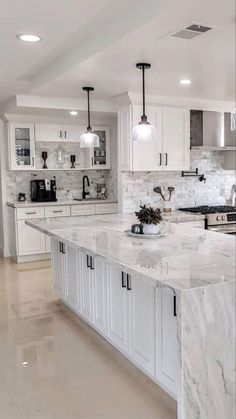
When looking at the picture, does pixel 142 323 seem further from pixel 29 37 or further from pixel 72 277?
pixel 29 37

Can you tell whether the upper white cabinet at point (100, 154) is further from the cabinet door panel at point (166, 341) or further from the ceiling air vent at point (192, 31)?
the cabinet door panel at point (166, 341)

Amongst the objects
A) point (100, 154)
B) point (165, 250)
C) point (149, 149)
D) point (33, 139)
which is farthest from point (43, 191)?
point (165, 250)

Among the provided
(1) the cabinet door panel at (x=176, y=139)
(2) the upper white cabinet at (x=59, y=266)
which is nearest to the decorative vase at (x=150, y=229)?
(2) the upper white cabinet at (x=59, y=266)

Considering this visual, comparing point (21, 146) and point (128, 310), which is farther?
point (21, 146)

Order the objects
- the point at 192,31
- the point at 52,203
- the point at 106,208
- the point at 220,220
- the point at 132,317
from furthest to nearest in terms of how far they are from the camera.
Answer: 1. the point at 106,208
2. the point at 52,203
3. the point at 220,220
4. the point at 132,317
5. the point at 192,31

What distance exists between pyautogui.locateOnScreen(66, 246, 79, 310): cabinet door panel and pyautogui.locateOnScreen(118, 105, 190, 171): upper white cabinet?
162 cm

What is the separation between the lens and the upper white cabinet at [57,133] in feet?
20.7

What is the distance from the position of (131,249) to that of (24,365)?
119 centimetres

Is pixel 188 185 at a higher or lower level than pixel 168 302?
higher

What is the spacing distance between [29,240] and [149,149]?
7.72 ft

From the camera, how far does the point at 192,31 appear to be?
2.60 meters

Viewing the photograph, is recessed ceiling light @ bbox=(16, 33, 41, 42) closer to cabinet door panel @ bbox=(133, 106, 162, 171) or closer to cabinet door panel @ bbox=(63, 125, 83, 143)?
cabinet door panel @ bbox=(133, 106, 162, 171)

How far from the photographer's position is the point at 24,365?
2.94 metres

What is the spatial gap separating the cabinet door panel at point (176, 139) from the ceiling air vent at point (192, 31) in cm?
244
